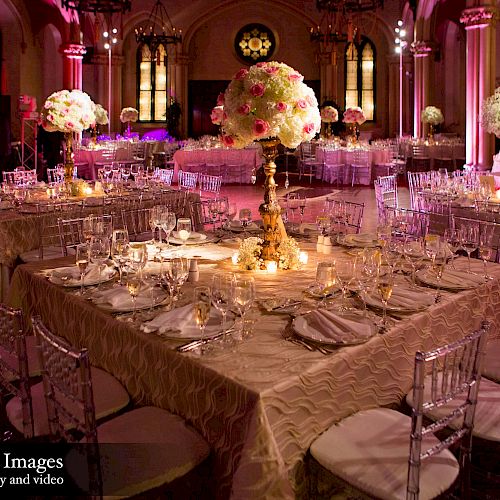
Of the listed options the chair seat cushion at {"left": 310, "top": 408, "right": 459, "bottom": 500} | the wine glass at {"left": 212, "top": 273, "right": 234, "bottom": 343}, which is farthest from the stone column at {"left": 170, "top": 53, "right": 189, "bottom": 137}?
the chair seat cushion at {"left": 310, "top": 408, "right": 459, "bottom": 500}

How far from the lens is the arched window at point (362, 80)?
2120cm

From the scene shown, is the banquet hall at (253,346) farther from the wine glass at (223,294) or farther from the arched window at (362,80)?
the arched window at (362,80)

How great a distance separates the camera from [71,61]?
1620 cm

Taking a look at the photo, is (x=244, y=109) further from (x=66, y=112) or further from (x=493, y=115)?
(x=493, y=115)

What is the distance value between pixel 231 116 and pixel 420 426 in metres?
2.04

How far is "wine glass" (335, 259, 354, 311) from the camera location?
305 cm

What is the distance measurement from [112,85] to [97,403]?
A: 19.8m

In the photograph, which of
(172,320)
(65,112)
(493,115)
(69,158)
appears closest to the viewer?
(172,320)

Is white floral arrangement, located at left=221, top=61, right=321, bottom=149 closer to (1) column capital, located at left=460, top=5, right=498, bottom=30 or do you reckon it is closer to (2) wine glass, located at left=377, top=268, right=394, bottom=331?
(2) wine glass, located at left=377, top=268, right=394, bottom=331

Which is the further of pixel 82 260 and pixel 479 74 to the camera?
pixel 479 74

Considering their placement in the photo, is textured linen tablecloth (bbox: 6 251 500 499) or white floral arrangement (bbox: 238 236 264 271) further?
white floral arrangement (bbox: 238 236 264 271)

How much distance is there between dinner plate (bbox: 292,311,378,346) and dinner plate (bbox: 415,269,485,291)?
0.71 metres

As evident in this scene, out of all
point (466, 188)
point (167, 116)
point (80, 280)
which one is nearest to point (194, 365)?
point (80, 280)

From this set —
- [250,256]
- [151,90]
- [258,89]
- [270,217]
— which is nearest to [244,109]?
[258,89]
